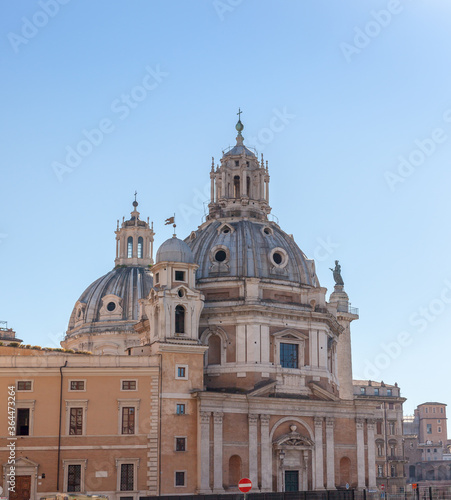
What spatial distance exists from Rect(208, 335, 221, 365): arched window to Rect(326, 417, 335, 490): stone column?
33.3 ft

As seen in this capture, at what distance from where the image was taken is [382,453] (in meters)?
106

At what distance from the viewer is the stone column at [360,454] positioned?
220 ft

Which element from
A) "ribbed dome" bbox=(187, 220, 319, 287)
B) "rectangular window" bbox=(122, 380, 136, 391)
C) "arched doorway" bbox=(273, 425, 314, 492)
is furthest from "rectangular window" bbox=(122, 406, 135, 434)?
"ribbed dome" bbox=(187, 220, 319, 287)

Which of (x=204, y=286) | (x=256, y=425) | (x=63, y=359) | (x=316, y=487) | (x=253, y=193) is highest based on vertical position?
(x=253, y=193)

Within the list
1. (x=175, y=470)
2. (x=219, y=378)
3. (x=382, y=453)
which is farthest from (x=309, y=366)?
(x=382, y=453)

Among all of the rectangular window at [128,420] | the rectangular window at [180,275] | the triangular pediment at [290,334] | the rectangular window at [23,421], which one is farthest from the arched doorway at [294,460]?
the rectangular window at [23,421]

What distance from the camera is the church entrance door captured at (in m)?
64.8

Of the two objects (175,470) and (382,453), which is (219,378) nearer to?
(175,470)

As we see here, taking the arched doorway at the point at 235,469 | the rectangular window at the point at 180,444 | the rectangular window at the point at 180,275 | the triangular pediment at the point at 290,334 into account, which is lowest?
the arched doorway at the point at 235,469

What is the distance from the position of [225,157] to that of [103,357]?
1092 inches

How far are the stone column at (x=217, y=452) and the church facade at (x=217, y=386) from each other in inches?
3.1

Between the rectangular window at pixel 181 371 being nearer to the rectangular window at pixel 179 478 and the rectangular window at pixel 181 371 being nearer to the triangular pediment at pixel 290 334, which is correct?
the rectangular window at pixel 179 478

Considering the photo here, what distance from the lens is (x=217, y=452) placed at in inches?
2402

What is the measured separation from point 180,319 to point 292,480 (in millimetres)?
15209
